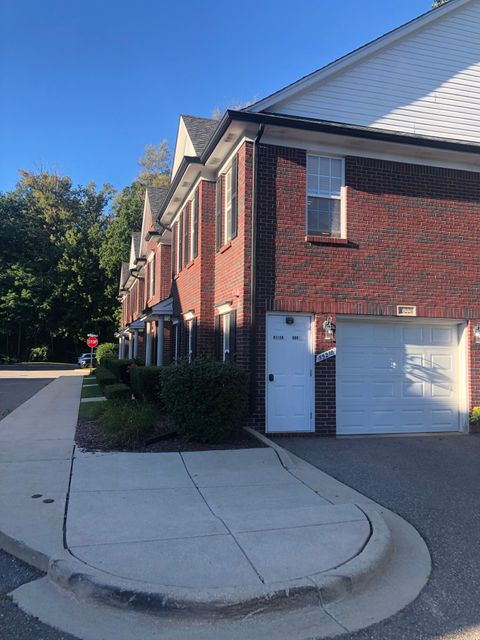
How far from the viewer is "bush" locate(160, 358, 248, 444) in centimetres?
851

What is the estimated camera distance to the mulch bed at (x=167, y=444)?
838 cm

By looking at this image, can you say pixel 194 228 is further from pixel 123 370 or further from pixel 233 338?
pixel 123 370

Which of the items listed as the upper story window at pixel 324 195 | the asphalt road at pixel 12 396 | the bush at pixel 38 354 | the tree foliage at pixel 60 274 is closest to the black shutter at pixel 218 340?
the upper story window at pixel 324 195

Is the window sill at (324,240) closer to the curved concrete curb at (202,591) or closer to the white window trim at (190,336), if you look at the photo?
the white window trim at (190,336)

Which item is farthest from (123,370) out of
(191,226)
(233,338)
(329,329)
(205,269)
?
(329,329)

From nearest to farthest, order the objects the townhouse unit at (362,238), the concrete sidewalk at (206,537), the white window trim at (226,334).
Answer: the concrete sidewalk at (206,537) → the townhouse unit at (362,238) → the white window trim at (226,334)

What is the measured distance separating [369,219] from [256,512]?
6674mm

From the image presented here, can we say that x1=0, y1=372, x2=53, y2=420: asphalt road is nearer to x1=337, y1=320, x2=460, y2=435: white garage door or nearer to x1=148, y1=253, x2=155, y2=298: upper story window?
x1=148, y1=253, x2=155, y2=298: upper story window

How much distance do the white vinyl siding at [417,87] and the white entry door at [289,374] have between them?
13.8 feet

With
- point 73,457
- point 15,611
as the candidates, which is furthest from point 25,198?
point 15,611

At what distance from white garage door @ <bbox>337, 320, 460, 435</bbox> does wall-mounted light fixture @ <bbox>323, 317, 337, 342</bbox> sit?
Result: 0.38 metres

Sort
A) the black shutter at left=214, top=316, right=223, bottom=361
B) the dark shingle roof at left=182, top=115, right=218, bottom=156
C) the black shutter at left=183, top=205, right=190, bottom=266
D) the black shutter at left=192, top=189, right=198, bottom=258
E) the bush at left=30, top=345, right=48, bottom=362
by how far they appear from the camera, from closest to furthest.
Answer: the black shutter at left=214, top=316, right=223, bottom=361 → the black shutter at left=192, top=189, right=198, bottom=258 → the dark shingle roof at left=182, top=115, right=218, bottom=156 → the black shutter at left=183, top=205, right=190, bottom=266 → the bush at left=30, top=345, right=48, bottom=362

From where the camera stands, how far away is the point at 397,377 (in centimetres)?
1039

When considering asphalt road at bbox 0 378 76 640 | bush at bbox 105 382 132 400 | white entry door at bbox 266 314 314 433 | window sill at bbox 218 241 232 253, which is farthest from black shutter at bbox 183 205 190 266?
asphalt road at bbox 0 378 76 640
